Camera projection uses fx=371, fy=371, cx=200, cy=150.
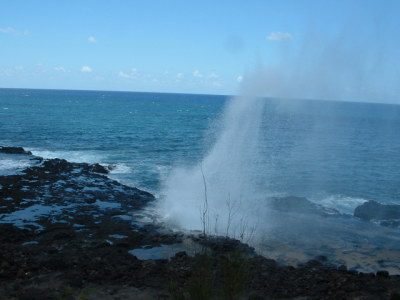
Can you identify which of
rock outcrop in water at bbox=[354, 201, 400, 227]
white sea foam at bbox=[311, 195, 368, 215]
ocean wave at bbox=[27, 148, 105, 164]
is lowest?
ocean wave at bbox=[27, 148, 105, 164]

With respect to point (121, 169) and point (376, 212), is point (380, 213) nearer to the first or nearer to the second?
point (376, 212)

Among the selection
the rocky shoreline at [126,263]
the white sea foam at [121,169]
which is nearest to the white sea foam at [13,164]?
the rocky shoreline at [126,263]

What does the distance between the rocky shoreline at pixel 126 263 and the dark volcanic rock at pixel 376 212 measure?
9.52m


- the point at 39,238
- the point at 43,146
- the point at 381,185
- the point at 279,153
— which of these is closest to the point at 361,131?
the point at 279,153

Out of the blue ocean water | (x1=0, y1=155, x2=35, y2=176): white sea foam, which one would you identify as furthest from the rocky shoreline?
the blue ocean water

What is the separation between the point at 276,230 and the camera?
70.4 ft

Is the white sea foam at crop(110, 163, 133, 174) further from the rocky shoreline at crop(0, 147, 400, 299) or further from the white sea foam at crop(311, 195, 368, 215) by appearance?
the white sea foam at crop(311, 195, 368, 215)

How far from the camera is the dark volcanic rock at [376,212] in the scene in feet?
81.5

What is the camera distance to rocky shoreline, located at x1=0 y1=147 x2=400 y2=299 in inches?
474

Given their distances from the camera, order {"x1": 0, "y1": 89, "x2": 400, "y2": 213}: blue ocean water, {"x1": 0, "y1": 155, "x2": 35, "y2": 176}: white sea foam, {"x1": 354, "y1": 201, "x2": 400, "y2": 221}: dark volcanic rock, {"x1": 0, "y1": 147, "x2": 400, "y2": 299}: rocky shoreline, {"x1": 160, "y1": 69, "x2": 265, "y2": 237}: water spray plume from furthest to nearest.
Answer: {"x1": 0, "y1": 89, "x2": 400, "y2": 213}: blue ocean water
{"x1": 0, "y1": 155, "x2": 35, "y2": 176}: white sea foam
{"x1": 354, "y1": 201, "x2": 400, "y2": 221}: dark volcanic rock
{"x1": 160, "y1": 69, "x2": 265, "y2": 237}: water spray plume
{"x1": 0, "y1": 147, "x2": 400, "y2": 299}: rocky shoreline

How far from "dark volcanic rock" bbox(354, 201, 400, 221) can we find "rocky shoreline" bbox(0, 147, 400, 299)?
9.52 meters

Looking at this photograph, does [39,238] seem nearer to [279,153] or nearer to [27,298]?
[27,298]

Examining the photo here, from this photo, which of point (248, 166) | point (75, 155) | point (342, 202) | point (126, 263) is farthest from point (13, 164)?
point (342, 202)

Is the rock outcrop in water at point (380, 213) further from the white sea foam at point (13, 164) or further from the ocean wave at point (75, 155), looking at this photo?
the white sea foam at point (13, 164)
